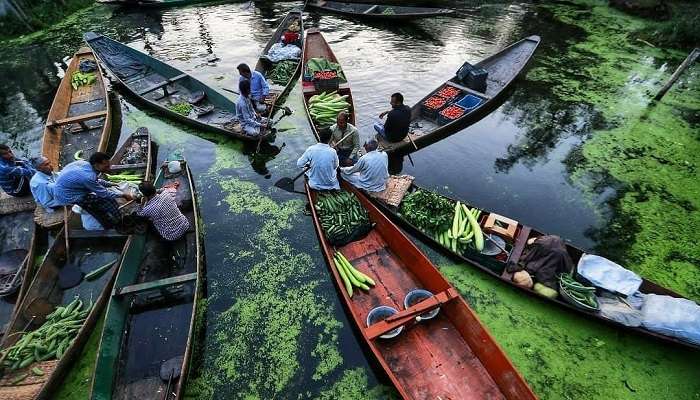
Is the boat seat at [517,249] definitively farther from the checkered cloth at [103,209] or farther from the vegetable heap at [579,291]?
the checkered cloth at [103,209]

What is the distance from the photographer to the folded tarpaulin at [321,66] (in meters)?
12.7

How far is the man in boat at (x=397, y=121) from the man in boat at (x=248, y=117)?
3.55 m

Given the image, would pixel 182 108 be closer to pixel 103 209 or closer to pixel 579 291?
pixel 103 209

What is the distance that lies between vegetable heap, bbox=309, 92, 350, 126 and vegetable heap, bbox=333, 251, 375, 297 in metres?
5.47

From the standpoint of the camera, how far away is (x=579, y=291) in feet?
20.6

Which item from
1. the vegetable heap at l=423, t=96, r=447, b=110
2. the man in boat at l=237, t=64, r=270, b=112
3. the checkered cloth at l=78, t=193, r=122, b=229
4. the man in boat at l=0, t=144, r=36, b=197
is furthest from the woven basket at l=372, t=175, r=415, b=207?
the man in boat at l=0, t=144, r=36, b=197

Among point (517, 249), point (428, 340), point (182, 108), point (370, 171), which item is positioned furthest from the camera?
point (182, 108)

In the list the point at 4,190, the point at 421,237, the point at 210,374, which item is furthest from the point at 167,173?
the point at 421,237

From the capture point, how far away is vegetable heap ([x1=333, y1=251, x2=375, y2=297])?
6.64 m

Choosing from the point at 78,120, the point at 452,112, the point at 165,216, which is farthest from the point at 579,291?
the point at 78,120

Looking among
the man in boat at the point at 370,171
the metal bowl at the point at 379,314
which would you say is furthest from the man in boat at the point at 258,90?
the metal bowl at the point at 379,314

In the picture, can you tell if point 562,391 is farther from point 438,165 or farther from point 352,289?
point 438,165

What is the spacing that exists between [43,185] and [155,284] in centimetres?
363

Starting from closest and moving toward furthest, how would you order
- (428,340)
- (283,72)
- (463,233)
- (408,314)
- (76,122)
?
1. (408,314)
2. (428,340)
3. (463,233)
4. (76,122)
5. (283,72)
